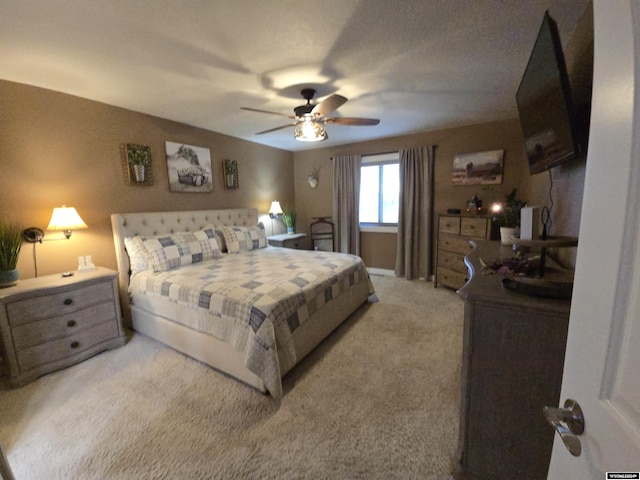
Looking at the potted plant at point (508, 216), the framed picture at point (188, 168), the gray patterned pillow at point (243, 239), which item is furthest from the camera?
the gray patterned pillow at point (243, 239)

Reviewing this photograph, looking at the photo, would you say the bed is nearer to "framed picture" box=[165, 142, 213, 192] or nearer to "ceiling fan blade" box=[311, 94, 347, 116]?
"framed picture" box=[165, 142, 213, 192]

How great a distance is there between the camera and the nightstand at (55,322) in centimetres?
191

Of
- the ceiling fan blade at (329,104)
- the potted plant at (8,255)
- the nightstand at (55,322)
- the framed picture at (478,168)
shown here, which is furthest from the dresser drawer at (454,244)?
the potted plant at (8,255)

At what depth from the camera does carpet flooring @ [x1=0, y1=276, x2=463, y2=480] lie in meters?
1.35

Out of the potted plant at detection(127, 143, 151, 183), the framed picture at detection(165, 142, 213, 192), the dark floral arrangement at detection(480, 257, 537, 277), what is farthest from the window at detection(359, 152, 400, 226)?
the potted plant at detection(127, 143, 151, 183)

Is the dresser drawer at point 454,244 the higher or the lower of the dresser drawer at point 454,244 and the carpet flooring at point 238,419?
the higher

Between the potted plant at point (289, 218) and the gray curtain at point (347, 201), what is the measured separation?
85 centimetres

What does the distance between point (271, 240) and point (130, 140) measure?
2.35 meters

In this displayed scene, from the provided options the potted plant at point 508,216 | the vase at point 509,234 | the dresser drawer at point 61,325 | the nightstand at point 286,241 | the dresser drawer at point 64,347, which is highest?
the potted plant at point 508,216

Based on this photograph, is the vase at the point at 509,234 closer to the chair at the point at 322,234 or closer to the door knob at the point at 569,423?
the door knob at the point at 569,423

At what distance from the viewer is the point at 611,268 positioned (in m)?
0.44

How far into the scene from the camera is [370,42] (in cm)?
176

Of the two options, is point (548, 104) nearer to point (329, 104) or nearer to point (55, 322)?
point (329, 104)

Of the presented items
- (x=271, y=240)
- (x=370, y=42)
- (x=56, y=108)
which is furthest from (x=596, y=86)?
(x=271, y=240)
